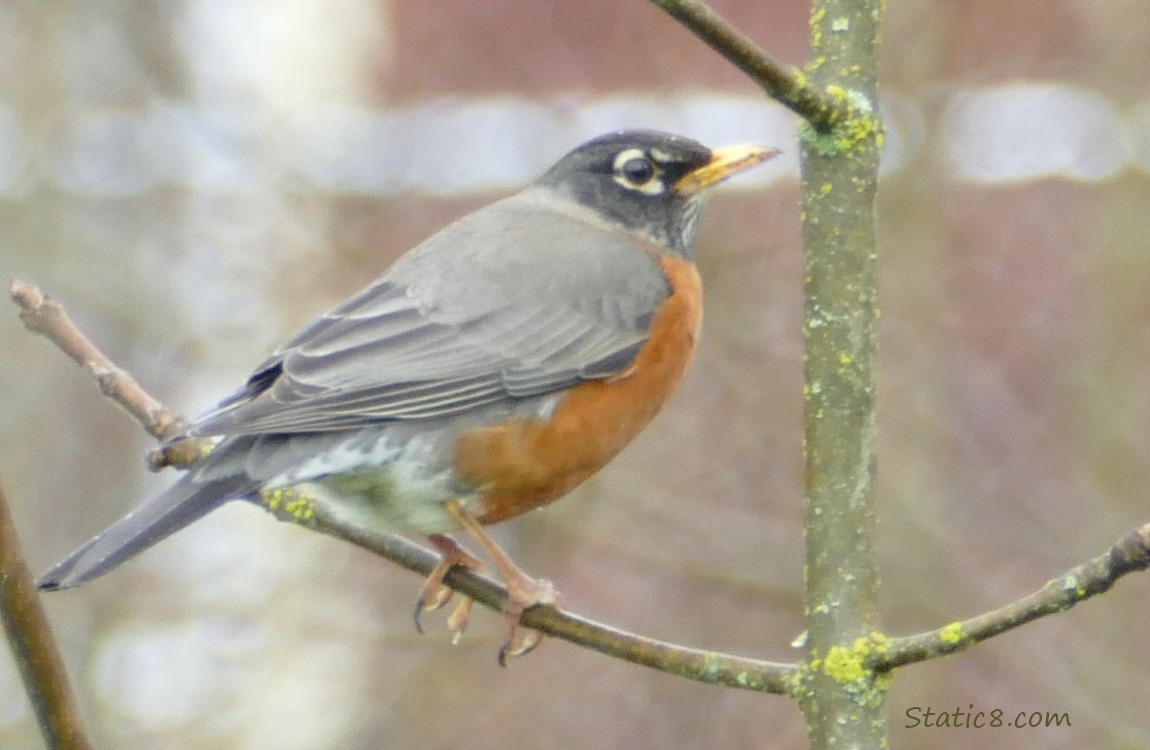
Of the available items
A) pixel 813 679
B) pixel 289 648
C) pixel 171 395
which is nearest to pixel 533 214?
pixel 813 679

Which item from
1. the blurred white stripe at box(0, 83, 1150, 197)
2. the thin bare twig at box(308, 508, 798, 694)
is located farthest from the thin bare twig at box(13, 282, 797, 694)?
the blurred white stripe at box(0, 83, 1150, 197)

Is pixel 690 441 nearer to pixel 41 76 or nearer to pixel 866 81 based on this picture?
pixel 866 81

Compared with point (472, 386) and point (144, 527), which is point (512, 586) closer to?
point (472, 386)

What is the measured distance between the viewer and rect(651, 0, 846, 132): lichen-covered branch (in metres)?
1.99

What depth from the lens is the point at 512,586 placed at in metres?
3.14

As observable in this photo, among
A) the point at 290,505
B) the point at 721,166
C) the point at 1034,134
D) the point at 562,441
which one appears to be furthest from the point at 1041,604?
the point at 1034,134

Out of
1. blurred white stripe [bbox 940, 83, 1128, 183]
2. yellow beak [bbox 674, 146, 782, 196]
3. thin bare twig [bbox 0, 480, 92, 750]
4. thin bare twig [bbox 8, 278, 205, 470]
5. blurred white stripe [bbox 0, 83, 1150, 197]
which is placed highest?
blurred white stripe [bbox 940, 83, 1128, 183]

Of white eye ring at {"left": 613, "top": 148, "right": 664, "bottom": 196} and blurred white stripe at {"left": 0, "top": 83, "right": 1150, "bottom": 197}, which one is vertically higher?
blurred white stripe at {"left": 0, "top": 83, "right": 1150, "bottom": 197}

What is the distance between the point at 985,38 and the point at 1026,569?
2106mm

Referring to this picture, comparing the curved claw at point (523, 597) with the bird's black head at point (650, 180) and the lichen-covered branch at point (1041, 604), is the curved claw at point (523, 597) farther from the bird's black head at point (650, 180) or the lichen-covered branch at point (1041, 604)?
the bird's black head at point (650, 180)

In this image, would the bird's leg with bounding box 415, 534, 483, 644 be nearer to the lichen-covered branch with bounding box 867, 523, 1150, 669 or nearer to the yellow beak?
the yellow beak

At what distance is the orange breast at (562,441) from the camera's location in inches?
129

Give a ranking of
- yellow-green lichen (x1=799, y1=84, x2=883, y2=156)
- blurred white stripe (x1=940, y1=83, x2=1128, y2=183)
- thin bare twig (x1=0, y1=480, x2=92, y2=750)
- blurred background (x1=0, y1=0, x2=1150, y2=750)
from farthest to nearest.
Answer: blurred white stripe (x1=940, y1=83, x2=1128, y2=183) → blurred background (x1=0, y1=0, x2=1150, y2=750) → yellow-green lichen (x1=799, y1=84, x2=883, y2=156) → thin bare twig (x1=0, y1=480, x2=92, y2=750)

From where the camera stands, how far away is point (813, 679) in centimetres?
216
